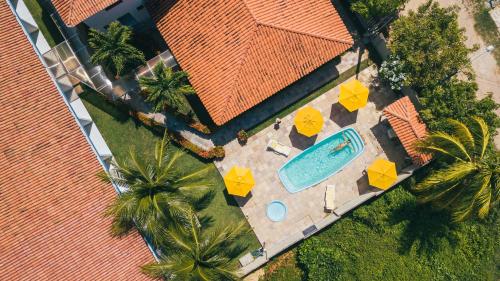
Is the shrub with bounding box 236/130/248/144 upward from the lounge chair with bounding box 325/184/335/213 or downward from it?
upward

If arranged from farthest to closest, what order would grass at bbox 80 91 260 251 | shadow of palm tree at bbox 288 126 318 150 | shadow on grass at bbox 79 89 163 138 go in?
shadow of palm tree at bbox 288 126 318 150
grass at bbox 80 91 260 251
shadow on grass at bbox 79 89 163 138

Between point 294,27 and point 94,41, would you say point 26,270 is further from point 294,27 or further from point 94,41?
point 294,27

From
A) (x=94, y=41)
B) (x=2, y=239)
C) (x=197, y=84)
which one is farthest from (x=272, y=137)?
(x=2, y=239)

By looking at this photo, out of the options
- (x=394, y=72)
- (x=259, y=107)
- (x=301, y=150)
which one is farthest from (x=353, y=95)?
(x=259, y=107)

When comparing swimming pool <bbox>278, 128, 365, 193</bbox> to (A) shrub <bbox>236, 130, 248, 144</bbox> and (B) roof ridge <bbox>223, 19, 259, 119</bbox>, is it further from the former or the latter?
(B) roof ridge <bbox>223, 19, 259, 119</bbox>

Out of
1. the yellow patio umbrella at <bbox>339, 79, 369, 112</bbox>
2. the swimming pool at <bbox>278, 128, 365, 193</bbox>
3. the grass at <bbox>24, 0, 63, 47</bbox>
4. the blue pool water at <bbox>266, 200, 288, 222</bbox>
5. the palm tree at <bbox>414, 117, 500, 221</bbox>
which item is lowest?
the palm tree at <bbox>414, 117, 500, 221</bbox>

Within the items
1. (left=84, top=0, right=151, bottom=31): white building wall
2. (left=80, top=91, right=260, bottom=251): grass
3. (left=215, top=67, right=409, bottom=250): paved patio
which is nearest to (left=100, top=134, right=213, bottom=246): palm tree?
(left=80, top=91, right=260, bottom=251): grass
